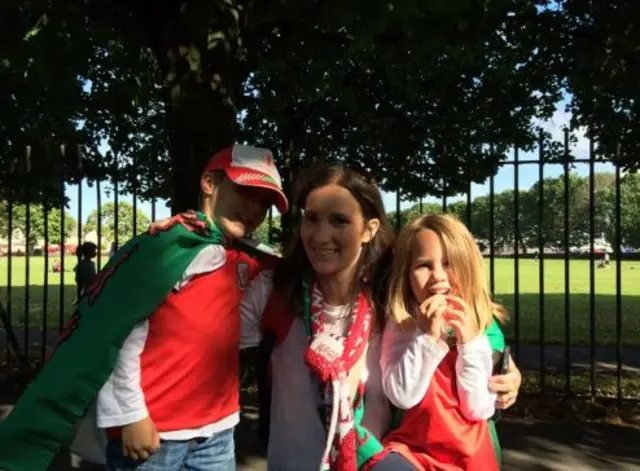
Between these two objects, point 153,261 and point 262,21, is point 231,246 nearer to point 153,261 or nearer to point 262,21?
point 153,261

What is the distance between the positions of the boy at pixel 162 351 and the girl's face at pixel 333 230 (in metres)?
0.20

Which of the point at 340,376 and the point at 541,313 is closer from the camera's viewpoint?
the point at 340,376

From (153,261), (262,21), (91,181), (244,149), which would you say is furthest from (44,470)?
(91,181)

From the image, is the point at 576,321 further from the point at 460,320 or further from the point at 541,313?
the point at 460,320

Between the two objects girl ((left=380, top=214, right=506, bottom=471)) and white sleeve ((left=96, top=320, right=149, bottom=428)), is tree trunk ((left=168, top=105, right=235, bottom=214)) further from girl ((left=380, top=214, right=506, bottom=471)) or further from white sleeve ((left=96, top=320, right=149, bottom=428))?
girl ((left=380, top=214, right=506, bottom=471))

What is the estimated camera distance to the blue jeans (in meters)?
1.87

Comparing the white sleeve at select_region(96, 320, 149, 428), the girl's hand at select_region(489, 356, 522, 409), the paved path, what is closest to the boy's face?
the white sleeve at select_region(96, 320, 149, 428)

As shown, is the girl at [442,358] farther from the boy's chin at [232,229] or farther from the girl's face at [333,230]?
the boy's chin at [232,229]

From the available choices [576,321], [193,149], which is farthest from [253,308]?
[576,321]

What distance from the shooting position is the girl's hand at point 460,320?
5.71ft

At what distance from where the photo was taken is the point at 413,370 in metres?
1.72

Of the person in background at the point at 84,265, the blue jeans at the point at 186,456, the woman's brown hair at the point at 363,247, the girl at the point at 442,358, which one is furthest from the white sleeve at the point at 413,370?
the person in background at the point at 84,265

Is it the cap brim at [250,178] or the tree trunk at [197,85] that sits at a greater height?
the tree trunk at [197,85]

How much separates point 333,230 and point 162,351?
0.60m
